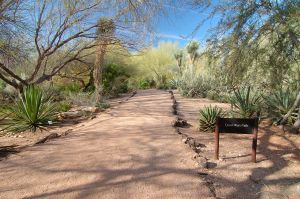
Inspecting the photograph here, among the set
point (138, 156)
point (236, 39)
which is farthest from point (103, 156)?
point (236, 39)

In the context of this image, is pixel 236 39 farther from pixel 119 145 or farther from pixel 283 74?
pixel 119 145

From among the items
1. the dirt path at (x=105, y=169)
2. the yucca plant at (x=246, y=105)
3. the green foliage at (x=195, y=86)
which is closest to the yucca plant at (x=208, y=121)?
the yucca plant at (x=246, y=105)

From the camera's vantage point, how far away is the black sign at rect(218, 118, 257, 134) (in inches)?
259

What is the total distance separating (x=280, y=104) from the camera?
10258 mm

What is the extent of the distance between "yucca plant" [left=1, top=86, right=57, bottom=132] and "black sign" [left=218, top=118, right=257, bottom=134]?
631 centimetres

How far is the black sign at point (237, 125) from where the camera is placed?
658 cm

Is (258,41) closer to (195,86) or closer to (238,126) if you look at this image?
(238,126)

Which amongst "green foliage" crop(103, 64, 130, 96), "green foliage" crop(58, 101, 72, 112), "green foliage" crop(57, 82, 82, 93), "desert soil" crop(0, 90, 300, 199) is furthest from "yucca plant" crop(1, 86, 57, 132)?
"green foliage" crop(103, 64, 130, 96)

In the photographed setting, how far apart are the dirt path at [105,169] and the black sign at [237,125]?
0.75 m

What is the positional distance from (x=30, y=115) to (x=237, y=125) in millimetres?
6724

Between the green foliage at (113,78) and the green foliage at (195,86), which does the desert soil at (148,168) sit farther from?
the green foliage at (113,78)

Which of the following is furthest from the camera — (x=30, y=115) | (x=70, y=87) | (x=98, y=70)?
(x=70, y=87)

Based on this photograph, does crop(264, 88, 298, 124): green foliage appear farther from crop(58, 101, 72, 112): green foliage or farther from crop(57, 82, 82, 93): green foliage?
crop(57, 82, 82, 93): green foliage

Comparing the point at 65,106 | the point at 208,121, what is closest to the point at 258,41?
the point at 208,121
